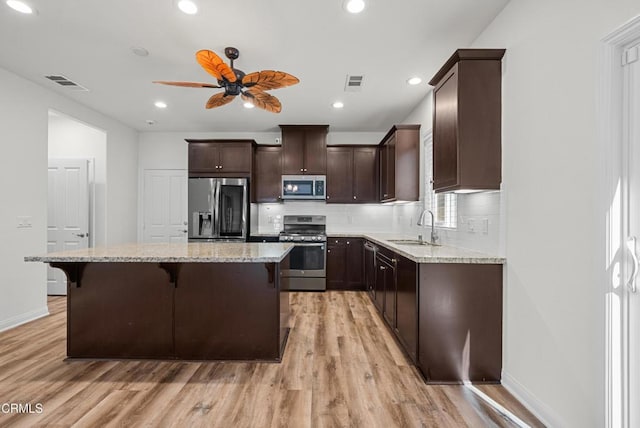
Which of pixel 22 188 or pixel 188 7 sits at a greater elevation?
pixel 188 7

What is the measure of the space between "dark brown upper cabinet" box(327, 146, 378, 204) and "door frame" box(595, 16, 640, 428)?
3970 mm

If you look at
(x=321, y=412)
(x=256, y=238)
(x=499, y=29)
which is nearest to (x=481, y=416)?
(x=321, y=412)

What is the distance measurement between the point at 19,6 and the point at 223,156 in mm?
3013

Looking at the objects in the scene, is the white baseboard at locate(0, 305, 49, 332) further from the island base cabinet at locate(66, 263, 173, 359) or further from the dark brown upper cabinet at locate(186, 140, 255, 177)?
the dark brown upper cabinet at locate(186, 140, 255, 177)

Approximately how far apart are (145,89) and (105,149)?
5.70ft

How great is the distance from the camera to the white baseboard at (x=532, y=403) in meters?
1.75

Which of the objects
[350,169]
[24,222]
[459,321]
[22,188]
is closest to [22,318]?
[24,222]

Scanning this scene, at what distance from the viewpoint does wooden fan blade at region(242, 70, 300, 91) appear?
2.44 m

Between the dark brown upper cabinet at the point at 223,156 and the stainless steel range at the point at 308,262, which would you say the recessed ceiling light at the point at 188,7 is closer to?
the dark brown upper cabinet at the point at 223,156

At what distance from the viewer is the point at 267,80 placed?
2541 mm

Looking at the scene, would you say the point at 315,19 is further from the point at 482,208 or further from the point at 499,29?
the point at 482,208

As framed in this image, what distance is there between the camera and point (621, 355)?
4.58 feet

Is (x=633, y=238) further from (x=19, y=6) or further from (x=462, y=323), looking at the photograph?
(x=19, y=6)

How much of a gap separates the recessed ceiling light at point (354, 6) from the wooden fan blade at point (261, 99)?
997 millimetres
